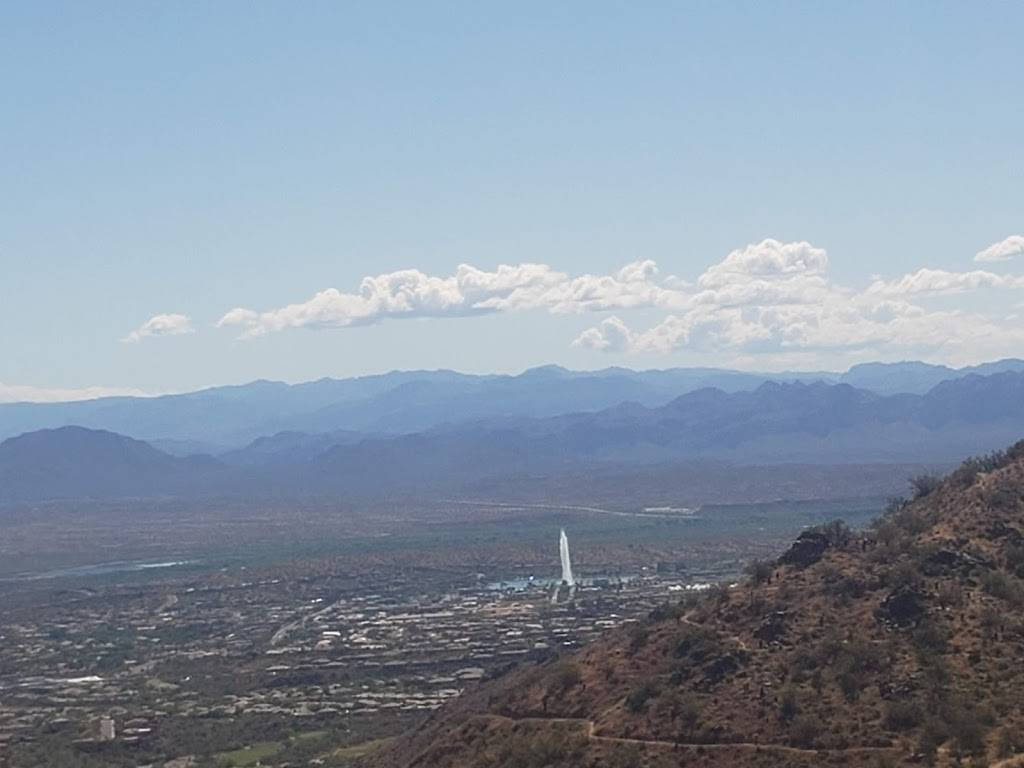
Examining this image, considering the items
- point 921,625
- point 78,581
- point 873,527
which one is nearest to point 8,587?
point 78,581

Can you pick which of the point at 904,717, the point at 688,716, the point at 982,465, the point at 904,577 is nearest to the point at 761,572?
the point at 904,577

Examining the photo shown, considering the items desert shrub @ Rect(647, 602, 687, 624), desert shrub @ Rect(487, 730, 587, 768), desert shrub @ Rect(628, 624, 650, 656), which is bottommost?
desert shrub @ Rect(487, 730, 587, 768)

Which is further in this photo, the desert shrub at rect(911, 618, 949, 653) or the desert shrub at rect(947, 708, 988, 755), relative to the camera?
the desert shrub at rect(911, 618, 949, 653)

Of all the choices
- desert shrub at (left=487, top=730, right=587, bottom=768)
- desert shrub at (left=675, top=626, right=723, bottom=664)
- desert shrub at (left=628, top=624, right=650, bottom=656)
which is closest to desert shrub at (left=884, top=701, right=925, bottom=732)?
desert shrub at (left=675, top=626, right=723, bottom=664)

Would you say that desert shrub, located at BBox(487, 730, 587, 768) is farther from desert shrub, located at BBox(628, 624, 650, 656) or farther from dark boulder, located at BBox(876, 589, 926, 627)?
dark boulder, located at BBox(876, 589, 926, 627)

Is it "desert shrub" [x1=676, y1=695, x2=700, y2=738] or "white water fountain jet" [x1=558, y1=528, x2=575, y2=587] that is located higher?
"desert shrub" [x1=676, y1=695, x2=700, y2=738]

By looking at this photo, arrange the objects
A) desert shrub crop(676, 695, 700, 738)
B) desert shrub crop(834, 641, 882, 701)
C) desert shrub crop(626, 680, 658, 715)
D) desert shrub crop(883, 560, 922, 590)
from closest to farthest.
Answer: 1. desert shrub crop(834, 641, 882, 701)
2. desert shrub crop(676, 695, 700, 738)
3. desert shrub crop(626, 680, 658, 715)
4. desert shrub crop(883, 560, 922, 590)
